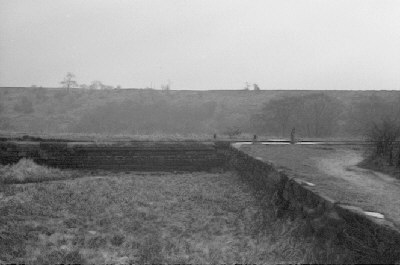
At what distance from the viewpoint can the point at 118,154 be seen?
Answer: 13.8 meters

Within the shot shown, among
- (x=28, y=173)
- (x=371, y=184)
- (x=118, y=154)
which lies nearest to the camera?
(x=371, y=184)

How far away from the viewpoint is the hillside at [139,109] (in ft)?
113

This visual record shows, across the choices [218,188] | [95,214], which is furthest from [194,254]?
[218,188]

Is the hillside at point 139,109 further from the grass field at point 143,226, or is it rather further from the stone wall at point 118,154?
the grass field at point 143,226

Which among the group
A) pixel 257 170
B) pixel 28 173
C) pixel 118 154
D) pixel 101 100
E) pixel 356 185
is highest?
pixel 101 100

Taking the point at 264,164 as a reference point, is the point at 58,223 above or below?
below

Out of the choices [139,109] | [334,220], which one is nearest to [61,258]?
[334,220]

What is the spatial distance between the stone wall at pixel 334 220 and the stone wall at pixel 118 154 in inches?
245

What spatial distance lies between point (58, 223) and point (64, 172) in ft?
20.2

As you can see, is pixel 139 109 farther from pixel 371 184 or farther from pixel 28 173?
pixel 371 184

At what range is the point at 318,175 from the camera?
736 cm

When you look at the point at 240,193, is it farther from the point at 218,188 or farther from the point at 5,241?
the point at 5,241

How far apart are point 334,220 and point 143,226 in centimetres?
369

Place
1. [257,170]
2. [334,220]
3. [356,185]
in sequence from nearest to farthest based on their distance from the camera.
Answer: [334,220], [356,185], [257,170]
